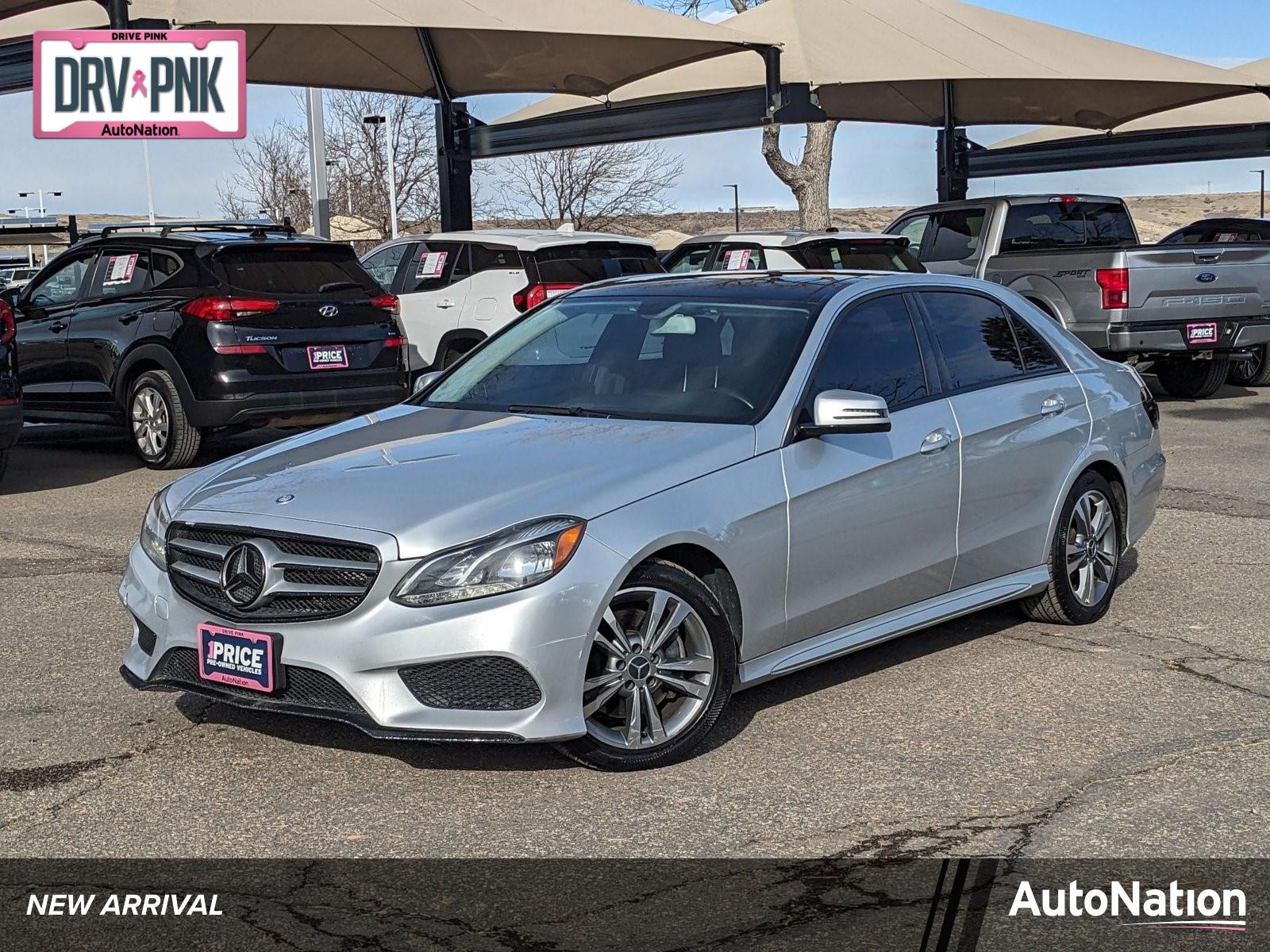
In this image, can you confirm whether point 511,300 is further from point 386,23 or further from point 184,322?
point 184,322

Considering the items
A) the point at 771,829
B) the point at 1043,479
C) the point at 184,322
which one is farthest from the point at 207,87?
the point at 771,829

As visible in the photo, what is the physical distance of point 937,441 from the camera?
6.19 metres

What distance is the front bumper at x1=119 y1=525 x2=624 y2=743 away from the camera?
473 cm

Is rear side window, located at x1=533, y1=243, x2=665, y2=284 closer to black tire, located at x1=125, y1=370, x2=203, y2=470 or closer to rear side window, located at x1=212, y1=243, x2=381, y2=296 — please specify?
rear side window, located at x1=212, y1=243, x2=381, y2=296

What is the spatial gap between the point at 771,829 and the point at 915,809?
0.45 metres

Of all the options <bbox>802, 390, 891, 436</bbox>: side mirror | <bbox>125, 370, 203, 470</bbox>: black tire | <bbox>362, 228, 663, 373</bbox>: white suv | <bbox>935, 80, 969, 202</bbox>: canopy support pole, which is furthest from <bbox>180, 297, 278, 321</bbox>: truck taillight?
<bbox>935, 80, 969, 202</bbox>: canopy support pole

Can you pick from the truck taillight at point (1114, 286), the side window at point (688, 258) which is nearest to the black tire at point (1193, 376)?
the truck taillight at point (1114, 286)

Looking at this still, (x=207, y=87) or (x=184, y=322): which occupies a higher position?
(x=207, y=87)

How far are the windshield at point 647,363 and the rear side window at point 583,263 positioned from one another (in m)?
8.14

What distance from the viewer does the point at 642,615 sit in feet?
16.6

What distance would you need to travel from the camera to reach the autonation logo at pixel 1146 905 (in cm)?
393

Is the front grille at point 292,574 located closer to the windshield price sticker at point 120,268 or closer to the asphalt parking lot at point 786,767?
the asphalt parking lot at point 786,767

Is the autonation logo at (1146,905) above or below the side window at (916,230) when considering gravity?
below

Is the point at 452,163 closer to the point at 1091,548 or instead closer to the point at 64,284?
the point at 64,284
